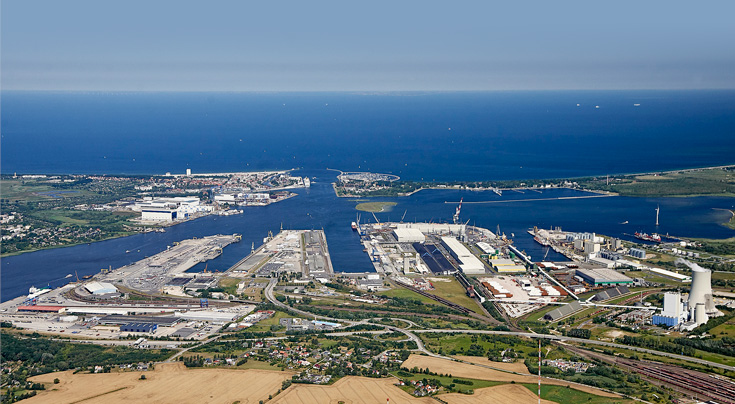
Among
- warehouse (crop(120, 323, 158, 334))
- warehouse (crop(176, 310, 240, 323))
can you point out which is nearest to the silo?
warehouse (crop(176, 310, 240, 323))

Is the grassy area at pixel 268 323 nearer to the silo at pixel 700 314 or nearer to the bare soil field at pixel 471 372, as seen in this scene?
the bare soil field at pixel 471 372

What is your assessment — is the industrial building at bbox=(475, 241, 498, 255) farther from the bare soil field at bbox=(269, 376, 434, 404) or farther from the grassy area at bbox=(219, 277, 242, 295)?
the bare soil field at bbox=(269, 376, 434, 404)

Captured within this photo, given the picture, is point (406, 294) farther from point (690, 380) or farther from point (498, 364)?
point (690, 380)

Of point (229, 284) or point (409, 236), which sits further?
point (409, 236)

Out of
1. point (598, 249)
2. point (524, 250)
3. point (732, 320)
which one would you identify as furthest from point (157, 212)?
point (732, 320)

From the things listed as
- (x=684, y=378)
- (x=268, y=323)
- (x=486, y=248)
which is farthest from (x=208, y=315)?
(x=684, y=378)

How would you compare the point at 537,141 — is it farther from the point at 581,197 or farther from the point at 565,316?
the point at 565,316

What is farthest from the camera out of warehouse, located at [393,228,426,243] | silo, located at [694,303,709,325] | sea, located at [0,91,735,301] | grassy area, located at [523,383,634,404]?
sea, located at [0,91,735,301]
